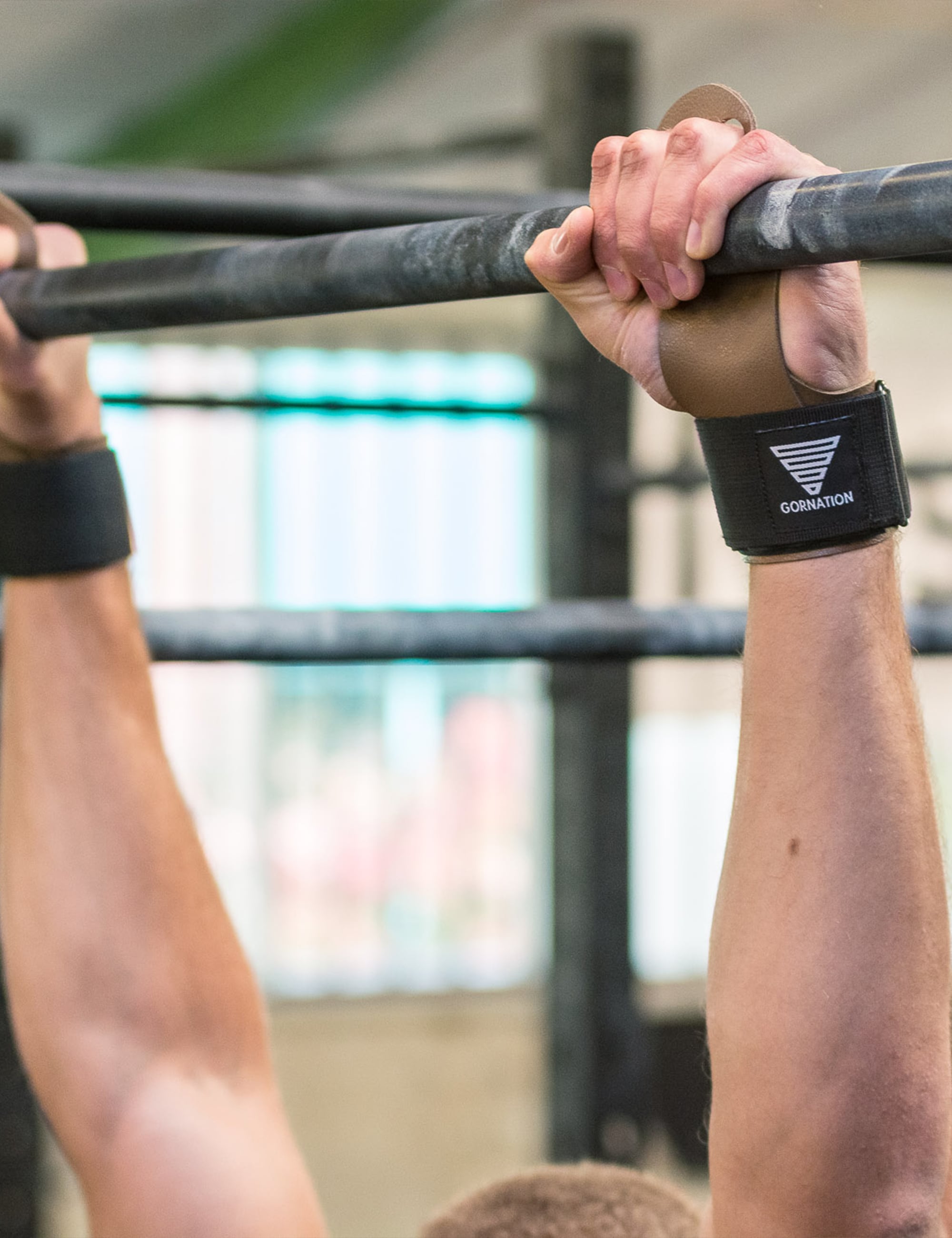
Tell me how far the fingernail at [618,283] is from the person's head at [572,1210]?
511 mm

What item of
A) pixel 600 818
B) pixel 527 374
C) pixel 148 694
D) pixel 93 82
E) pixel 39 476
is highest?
pixel 93 82

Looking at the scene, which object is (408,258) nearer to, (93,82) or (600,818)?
(600,818)

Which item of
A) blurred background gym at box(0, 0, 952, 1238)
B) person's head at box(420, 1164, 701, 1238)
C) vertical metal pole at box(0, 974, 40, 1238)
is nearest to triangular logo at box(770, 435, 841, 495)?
person's head at box(420, 1164, 701, 1238)

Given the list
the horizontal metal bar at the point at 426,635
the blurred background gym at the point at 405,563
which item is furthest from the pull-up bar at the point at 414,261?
the blurred background gym at the point at 405,563

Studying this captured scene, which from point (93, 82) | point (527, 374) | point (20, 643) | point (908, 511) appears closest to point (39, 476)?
point (20, 643)

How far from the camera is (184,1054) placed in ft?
3.03

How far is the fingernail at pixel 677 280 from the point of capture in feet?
1.81

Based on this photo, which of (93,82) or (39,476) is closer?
(39,476)

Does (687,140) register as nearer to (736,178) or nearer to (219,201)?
(736,178)

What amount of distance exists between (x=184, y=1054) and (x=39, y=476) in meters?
0.38

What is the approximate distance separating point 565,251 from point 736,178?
0.24ft

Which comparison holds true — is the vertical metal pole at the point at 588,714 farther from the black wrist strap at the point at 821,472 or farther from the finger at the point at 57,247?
the black wrist strap at the point at 821,472

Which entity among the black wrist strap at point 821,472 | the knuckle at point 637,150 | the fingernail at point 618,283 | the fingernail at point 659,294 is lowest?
the black wrist strap at point 821,472

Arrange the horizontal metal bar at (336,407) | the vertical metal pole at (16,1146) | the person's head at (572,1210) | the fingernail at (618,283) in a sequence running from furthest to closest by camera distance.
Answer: the vertical metal pole at (16,1146) → the horizontal metal bar at (336,407) → the person's head at (572,1210) → the fingernail at (618,283)
